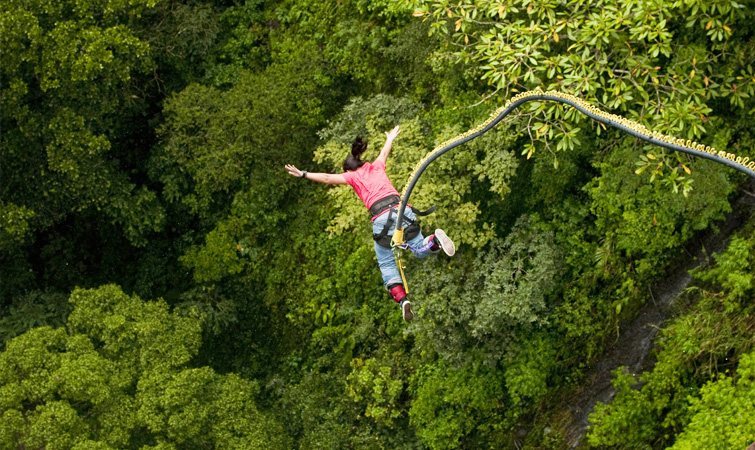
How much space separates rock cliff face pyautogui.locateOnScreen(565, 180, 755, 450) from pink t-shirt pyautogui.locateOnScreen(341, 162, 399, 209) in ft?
16.8

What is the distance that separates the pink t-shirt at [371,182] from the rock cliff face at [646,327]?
5.12m

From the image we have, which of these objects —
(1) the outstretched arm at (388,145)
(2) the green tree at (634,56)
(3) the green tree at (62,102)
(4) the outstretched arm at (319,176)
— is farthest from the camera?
(3) the green tree at (62,102)

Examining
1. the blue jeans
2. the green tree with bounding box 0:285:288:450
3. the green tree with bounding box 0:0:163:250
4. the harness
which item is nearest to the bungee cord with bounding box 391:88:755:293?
the harness

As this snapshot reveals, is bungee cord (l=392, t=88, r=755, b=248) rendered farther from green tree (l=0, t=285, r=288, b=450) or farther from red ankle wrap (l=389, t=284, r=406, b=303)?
green tree (l=0, t=285, r=288, b=450)

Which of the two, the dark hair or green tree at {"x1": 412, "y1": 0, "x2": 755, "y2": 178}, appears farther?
green tree at {"x1": 412, "y1": 0, "x2": 755, "y2": 178}

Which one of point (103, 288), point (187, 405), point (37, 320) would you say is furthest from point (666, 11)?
point (37, 320)

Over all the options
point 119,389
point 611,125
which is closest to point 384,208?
point 611,125

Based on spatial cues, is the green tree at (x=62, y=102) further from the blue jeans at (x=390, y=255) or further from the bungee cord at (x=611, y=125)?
the bungee cord at (x=611, y=125)

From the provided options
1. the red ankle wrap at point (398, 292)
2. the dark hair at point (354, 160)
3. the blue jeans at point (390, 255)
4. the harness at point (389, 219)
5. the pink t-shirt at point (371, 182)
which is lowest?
the red ankle wrap at point (398, 292)

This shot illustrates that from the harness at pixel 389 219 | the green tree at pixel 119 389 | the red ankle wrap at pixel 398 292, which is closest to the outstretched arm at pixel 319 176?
the harness at pixel 389 219

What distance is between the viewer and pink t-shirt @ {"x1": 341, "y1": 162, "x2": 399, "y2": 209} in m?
7.98

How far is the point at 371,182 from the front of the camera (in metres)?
8.04

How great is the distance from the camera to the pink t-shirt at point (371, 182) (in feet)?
26.2

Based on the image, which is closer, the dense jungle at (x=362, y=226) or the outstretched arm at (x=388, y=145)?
the outstretched arm at (x=388, y=145)
